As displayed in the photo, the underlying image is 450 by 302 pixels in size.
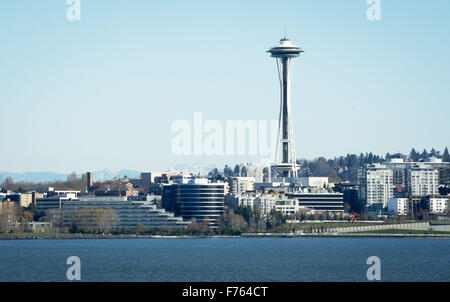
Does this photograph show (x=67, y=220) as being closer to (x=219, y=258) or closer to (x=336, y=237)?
(x=336, y=237)

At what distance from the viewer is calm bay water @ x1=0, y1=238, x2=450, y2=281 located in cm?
7194

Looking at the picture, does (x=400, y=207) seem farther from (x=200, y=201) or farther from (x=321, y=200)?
(x=200, y=201)

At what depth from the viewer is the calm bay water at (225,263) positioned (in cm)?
7194

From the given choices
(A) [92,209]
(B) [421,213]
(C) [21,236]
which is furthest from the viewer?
(B) [421,213]

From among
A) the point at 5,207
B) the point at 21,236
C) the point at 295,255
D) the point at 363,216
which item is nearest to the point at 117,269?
the point at 295,255

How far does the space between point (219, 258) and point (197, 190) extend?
66.7 metres

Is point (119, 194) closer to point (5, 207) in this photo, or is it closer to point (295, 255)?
point (5, 207)

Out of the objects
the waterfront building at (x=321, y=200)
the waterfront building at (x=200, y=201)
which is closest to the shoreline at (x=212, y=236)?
the waterfront building at (x=200, y=201)

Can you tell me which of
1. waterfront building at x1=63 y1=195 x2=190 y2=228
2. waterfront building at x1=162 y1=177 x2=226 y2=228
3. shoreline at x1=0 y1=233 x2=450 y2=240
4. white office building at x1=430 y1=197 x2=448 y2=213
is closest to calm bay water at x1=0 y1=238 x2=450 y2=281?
shoreline at x1=0 y1=233 x2=450 y2=240

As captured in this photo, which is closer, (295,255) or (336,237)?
(295,255)

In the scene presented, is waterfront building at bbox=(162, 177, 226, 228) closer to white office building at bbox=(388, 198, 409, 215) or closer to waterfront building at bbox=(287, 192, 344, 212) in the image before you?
waterfront building at bbox=(287, 192, 344, 212)

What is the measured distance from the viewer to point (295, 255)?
3841 inches

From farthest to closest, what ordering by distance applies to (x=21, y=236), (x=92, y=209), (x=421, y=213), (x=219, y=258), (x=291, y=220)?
(x=421, y=213) < (x=291, y=220) < (x=92, y=209) < (x=21, y=236) < (x=219, y=258)

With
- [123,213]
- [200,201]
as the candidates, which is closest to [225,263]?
[200,201]
